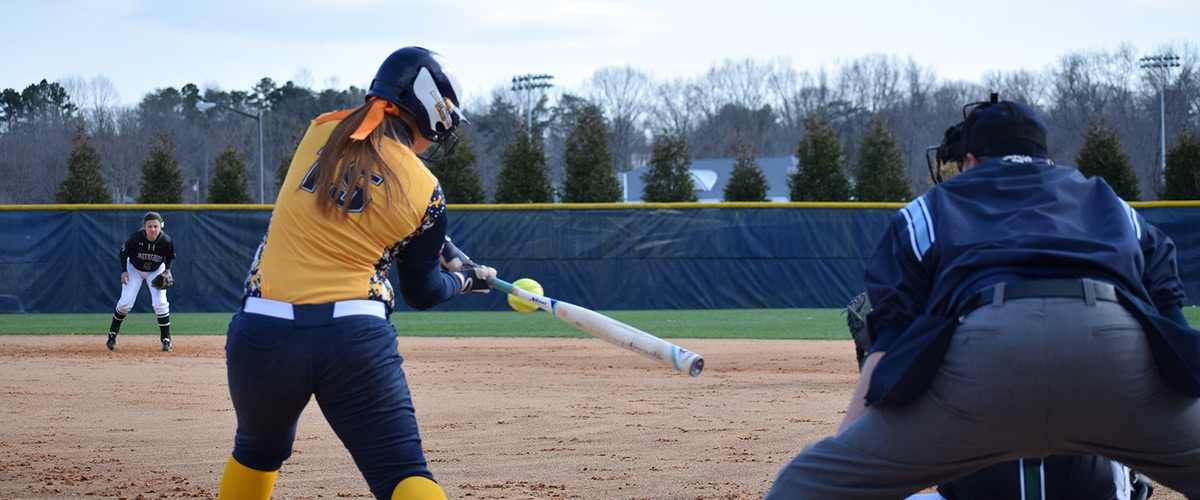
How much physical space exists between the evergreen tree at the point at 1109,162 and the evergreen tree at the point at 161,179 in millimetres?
24192

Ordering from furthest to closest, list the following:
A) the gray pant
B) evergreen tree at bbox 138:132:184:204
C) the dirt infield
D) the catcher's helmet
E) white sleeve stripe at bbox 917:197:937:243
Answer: evergreen tree at bbox 138:132:184:204
the dirt infield
the catcher's helmet
white sleeve stripe at bbox 917:197:937:243
the gray pant

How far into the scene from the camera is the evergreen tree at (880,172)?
28203mm

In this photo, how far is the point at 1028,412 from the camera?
7.53 ft

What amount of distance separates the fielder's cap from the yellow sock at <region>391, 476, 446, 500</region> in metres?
1.79

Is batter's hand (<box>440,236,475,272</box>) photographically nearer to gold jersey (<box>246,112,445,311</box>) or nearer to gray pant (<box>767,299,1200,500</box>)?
gold jersey (<box>246,112,445,311</box>)

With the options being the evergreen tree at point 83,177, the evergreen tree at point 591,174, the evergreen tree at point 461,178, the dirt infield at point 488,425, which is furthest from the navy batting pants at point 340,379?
the evergreen tree at point 83,177

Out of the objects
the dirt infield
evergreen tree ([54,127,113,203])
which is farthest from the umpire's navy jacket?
evergreen tree ([54,127,113,203])

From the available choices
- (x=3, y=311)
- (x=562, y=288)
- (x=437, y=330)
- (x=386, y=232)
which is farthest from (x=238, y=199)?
(x=386, y=232)

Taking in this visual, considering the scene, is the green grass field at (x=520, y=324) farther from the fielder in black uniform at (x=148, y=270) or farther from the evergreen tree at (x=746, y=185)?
the evergreen tree at (x=746, y=185)

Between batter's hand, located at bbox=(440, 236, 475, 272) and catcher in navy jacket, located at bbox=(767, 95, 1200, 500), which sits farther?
batter's hand, located at bbox=(440, 236, 475, 272)

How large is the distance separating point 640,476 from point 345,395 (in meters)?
2.86

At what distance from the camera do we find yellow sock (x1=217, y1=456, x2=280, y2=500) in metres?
3.28

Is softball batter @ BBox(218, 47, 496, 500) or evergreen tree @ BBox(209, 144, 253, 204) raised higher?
evergreen tree @ BBox(209, 144, 253, 204)

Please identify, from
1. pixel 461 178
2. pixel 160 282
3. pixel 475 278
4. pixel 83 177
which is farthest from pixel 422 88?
pixel 83 177
